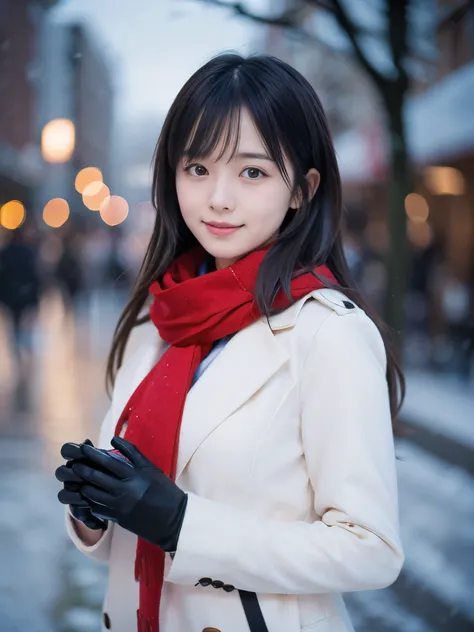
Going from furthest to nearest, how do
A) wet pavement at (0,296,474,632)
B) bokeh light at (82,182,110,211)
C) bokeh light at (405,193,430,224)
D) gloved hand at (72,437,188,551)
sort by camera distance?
bokeh light at (405,193,430,224), bokeh light at (82,182,110,211), wet pavement at (0,296,474,632), gloved hand at (72,437,188,551)

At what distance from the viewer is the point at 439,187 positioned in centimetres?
770

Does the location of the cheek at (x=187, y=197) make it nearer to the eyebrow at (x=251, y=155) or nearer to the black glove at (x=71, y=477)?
the eyebrow at (x=251, y=155)

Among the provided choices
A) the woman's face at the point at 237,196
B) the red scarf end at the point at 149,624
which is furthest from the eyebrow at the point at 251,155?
the red scarf end at the point at 149,624

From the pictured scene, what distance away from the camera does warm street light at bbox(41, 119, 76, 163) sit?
4.51m

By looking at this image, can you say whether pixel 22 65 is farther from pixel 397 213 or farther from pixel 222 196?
pixel 222 196

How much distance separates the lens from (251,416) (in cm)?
129

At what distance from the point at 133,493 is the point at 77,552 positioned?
3.01 m

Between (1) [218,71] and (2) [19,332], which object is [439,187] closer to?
(2) [19,332]

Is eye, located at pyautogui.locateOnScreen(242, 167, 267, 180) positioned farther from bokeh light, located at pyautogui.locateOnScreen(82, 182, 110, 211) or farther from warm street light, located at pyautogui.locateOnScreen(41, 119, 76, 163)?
bokeh light, located at pyautogui.locateOnScreen(82, 182, 110, 211)

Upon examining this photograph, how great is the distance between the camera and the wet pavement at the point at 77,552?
323 cm

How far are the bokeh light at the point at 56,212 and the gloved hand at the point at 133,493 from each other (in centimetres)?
868

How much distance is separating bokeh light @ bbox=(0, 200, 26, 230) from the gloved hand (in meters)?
8.25

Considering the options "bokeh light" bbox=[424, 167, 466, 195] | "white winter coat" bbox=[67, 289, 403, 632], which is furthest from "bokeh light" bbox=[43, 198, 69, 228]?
"white winter coat" bbox=[67, 289, 403, 632]

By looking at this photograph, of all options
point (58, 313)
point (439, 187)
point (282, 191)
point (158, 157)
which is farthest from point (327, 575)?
point (58, 313)
